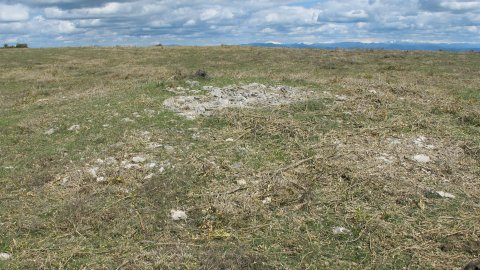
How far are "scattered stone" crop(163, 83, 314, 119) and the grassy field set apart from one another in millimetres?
501

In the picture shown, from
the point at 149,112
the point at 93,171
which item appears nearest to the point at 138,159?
the point at 93,171

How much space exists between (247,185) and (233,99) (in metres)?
5.75

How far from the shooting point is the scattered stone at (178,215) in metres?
6.29

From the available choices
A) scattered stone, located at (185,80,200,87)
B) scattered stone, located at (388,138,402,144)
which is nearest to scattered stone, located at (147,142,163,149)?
scattered stone, located at (388,138,402,144)

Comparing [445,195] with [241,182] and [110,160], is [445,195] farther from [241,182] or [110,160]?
[110,160]

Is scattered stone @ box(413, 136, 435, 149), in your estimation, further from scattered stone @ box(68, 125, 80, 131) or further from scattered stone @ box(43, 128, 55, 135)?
scattered stone @ box(43, 128, 55, 135)

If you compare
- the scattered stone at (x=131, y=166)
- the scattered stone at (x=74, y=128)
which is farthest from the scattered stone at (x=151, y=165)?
the scattered stone at (x=74, y=128)

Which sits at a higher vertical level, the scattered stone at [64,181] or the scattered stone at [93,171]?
the scattered stone at [93,171]

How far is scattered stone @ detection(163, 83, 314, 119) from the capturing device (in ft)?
38.1

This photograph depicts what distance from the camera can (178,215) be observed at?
6.33 metres

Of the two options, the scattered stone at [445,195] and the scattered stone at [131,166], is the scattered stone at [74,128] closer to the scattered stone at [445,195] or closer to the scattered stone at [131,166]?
the scattered stone at [131,166]

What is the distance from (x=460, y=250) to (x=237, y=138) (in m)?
5.03

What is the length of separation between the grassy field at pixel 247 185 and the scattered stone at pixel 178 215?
8 centimetres

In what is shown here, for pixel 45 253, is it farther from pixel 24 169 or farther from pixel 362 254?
pixel 362 254
